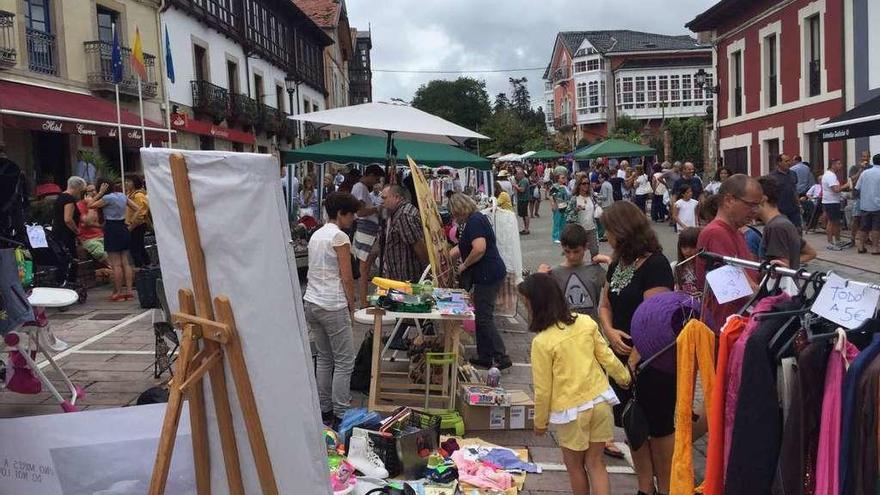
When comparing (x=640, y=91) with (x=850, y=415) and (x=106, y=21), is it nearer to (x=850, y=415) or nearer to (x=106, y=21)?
(x=106, y=21)

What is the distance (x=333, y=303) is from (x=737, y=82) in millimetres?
Result: 23322

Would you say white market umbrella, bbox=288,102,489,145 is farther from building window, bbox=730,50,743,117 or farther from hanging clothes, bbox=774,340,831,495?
building window, bbox=730,50,743,117

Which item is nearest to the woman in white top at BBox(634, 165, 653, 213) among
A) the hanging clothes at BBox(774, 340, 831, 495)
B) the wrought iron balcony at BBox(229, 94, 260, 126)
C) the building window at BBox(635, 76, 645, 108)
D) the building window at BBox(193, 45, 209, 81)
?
the wrought iron balcony at BBox(229, 94, 260, 126)

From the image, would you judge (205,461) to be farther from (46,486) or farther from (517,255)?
(517,255)

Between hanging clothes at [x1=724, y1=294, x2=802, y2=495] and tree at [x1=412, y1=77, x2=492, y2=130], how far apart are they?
75.2m

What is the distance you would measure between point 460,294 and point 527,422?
116cm

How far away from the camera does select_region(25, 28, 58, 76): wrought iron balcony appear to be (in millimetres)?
A: 15094

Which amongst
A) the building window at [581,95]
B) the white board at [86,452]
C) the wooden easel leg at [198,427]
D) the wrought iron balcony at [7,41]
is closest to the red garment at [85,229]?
the wrought iron balcony at [7,41]

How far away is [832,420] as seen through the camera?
236cm

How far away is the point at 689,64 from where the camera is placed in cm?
6066

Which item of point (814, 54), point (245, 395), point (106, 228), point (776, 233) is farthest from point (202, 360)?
point (814, 54)

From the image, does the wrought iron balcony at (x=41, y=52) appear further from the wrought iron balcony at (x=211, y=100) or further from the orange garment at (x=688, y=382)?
the orange garment at (x=688, y=382)

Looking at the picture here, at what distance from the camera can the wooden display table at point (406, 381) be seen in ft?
17.0

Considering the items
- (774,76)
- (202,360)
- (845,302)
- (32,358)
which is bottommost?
(32,358)
